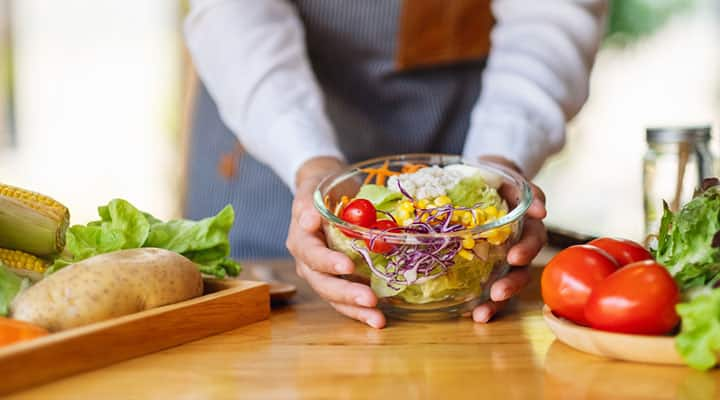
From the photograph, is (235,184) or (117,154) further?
(117,154)

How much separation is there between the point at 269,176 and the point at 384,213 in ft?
3.61

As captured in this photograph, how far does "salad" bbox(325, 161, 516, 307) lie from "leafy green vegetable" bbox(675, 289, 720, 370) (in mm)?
309

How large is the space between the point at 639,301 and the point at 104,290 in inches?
26.2

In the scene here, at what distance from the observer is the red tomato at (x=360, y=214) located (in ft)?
4.02

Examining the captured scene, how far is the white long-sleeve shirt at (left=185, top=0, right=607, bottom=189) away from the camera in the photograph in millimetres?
1849

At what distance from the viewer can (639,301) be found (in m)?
1.03

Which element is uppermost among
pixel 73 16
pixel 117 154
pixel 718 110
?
pixel 73 16

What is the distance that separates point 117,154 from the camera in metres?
5.68

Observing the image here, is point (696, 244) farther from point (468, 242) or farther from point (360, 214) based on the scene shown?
point (360, 214)

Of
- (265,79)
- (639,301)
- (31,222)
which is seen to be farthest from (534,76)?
(31,222)

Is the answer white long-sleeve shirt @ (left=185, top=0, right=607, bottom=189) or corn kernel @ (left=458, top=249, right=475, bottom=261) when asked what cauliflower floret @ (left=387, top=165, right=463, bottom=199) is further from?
white long-sleeve shirt @ (left=185, top=0, right=607, bottom=189)

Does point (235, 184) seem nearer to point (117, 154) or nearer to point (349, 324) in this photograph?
point (349, 324)

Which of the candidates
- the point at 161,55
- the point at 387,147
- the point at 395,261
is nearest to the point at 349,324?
the point at 395,261

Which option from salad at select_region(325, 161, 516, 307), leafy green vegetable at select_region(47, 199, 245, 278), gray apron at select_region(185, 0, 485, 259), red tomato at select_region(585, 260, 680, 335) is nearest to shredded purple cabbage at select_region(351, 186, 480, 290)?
salad at select_region(325, 161, 516, 307)
